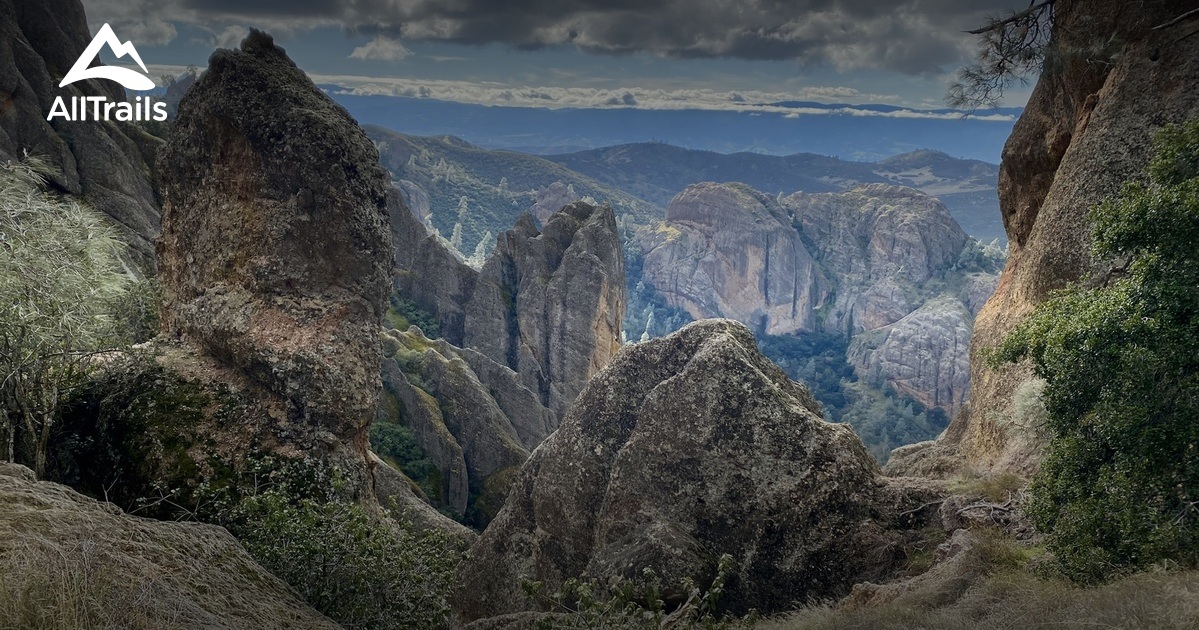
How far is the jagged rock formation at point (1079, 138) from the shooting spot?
1827cm

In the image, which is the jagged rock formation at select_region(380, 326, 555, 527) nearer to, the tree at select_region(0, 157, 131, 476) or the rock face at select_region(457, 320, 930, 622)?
the rock face at select_region(457, 320, 930, 622)

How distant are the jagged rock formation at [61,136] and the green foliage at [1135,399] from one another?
4752 centimetres

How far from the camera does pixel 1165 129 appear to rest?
12.3 metres

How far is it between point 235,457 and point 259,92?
9.10m

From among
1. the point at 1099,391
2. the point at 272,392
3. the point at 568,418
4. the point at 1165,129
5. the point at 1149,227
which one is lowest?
the point at 568,418

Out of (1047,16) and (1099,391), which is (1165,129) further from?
(1047,16)

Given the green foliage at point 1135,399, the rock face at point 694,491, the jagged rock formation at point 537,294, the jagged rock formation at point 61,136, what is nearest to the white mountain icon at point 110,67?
the jagged rock formation at point 61,136

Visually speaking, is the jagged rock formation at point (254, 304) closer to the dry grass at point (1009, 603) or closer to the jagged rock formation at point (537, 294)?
the dry grass at point (1009, 603)

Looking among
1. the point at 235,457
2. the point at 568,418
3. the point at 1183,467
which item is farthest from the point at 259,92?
the point at 1183,467

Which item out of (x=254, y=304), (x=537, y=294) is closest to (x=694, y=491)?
(x=254, y=304)

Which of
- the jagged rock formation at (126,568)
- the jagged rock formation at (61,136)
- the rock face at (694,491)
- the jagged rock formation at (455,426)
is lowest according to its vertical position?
the jagged rock formation at (455,426)

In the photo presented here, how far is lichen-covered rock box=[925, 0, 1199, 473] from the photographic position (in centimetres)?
1825

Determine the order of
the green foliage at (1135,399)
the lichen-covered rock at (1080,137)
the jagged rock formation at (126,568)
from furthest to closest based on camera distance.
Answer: the lichen-covered rock at (1080,137), the green foliage at (1135,399), the jagged rock formation at (126,568)

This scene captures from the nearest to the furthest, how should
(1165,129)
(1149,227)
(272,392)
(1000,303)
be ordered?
(1149,227) → (1165,129) → (272,392) → (1000,303)
